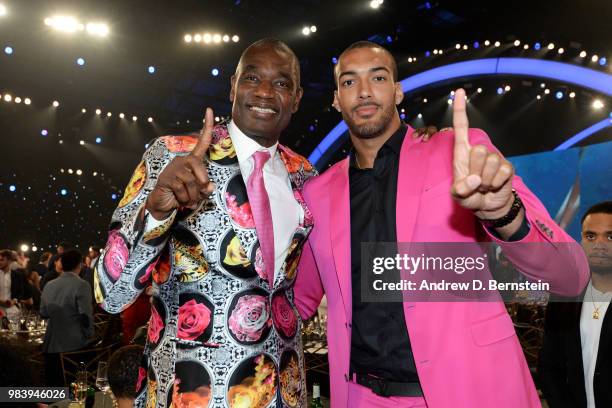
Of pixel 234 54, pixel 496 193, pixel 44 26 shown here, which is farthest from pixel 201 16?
pixel 496 193

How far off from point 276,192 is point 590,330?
165 centimetres

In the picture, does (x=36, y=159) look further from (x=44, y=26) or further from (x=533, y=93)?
(x=533, y=93)

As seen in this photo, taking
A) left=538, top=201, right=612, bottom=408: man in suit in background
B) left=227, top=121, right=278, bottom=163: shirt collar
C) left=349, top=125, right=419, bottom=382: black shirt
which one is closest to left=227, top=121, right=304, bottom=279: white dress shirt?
left=227, top=121, right=278, bottom=163: shirt collar

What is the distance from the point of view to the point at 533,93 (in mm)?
10578

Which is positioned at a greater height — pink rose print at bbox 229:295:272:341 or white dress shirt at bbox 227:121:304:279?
white dress shirt at bbox 227:121:304:279

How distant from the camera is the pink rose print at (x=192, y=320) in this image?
163 cm

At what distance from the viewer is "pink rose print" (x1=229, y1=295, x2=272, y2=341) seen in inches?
64.8

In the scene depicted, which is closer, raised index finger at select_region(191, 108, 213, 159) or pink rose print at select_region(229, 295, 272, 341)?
raised index finger at select_region(191, 108, 213, 159)

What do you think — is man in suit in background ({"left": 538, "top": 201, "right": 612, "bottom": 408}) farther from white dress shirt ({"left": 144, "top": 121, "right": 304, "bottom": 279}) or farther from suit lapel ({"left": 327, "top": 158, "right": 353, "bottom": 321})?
white dress shirt ({"left": 144, "top": 121, "right": 304, "bottom": 279})

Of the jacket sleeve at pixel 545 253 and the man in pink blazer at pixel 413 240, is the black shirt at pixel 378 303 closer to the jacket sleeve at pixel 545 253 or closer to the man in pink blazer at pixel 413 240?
the man in pink blazer at pixel 413 240

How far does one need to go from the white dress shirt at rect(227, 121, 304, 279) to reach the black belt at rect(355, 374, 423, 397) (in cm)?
51

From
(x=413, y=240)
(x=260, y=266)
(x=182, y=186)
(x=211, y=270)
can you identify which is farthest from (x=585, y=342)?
(x=182, y=186)

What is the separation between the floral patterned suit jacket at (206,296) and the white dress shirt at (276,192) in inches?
2.0

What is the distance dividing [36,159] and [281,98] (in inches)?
579
